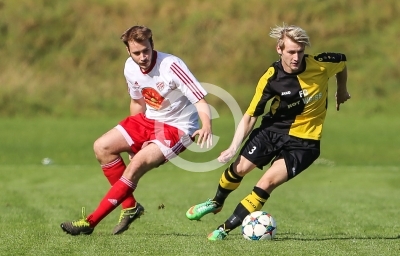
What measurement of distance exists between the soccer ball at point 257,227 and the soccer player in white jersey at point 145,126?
1.03 meters

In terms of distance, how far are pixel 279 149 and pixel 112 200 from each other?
176 cm

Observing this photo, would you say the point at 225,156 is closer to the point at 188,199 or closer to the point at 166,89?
the point at 166,89

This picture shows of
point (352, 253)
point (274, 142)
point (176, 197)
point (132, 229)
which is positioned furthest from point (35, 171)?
point (352, 253)

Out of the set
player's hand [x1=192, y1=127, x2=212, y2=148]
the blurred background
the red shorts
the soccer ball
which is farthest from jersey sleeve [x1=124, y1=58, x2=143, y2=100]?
the blurred background

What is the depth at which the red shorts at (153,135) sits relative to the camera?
30.5 ft

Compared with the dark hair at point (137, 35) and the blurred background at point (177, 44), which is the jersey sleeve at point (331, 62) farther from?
the blurred background at point (177, 44)

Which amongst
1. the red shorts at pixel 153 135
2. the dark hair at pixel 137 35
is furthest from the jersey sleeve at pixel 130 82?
the dark hair at pixel 137 35

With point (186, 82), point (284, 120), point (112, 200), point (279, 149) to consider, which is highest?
point (186, 82)

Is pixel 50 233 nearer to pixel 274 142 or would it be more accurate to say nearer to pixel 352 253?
pixel 274 142

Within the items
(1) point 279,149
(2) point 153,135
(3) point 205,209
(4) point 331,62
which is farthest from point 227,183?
(4) point 331,62

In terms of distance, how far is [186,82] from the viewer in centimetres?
911

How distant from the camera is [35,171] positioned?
18.7m

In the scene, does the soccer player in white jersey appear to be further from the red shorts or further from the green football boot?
the green football boot

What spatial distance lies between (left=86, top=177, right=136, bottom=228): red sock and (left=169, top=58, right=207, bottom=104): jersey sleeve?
108 cm
